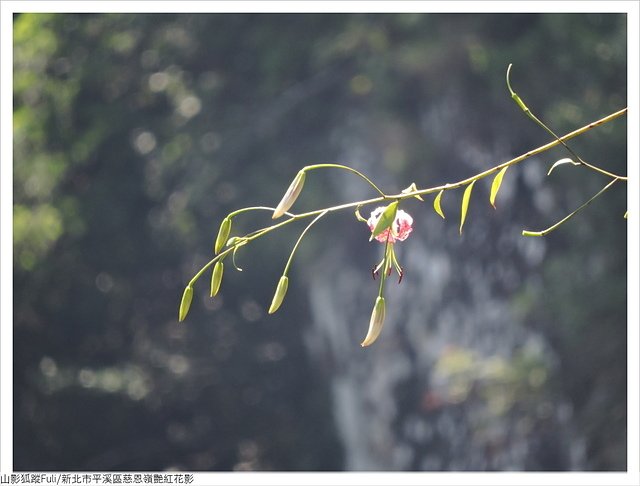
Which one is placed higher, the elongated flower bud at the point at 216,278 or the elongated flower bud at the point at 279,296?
the elongated flower bud at the point at 216,278

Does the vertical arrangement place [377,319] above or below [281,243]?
below

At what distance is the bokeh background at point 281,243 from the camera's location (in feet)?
10.0

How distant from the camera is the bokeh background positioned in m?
3.06

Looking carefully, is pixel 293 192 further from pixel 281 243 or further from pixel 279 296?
pixel 281 243

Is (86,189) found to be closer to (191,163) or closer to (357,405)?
(191,163)

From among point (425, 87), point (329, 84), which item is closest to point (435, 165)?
point (425, 87)

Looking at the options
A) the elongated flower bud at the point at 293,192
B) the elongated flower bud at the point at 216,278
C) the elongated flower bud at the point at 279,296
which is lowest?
the elongated flower bud at the point at 279,296

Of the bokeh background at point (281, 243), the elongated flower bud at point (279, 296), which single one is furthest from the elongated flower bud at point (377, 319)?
the bokeh background at point (281, 243)

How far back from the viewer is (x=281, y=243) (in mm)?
3557

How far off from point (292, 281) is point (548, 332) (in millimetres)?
1124

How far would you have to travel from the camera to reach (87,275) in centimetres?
369

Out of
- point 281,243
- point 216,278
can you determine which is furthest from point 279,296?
point 281,243

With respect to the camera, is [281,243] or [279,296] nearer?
[279,296]

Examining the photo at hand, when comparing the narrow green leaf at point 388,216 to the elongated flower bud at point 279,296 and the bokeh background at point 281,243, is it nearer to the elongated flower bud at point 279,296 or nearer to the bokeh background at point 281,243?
the elongated flower bud at point 279,296
